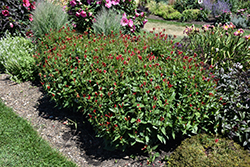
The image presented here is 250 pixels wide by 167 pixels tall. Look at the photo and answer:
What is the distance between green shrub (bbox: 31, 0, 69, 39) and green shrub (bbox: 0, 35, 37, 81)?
450 millimetres

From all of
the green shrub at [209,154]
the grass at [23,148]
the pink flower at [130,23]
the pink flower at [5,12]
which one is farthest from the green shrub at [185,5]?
the grass at [23,148]

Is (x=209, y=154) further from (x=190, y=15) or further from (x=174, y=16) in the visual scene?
(x=174, y=16)

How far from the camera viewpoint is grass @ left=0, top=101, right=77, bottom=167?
3.10m

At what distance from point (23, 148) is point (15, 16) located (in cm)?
449

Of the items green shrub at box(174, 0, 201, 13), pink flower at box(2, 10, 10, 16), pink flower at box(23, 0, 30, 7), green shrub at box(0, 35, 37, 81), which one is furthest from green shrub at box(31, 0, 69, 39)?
green shrub at box(174, 0, 201, 13)

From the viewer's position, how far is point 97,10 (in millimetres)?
6461

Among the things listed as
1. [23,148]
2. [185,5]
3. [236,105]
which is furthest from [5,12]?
[185,5]

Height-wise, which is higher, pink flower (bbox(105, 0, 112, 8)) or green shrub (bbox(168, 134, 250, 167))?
pink flower (bbox(105, 0, 112, 8))

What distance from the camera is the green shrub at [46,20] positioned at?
532 centimetres

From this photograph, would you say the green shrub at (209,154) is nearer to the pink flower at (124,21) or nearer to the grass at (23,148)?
the grass at (23,148)

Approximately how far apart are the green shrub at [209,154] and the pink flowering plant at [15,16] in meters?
5.49

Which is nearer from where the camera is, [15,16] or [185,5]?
[15,16]

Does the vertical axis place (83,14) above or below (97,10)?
below

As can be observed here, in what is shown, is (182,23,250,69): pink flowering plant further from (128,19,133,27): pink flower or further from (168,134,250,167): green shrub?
(128,19,133,27): pink flower
